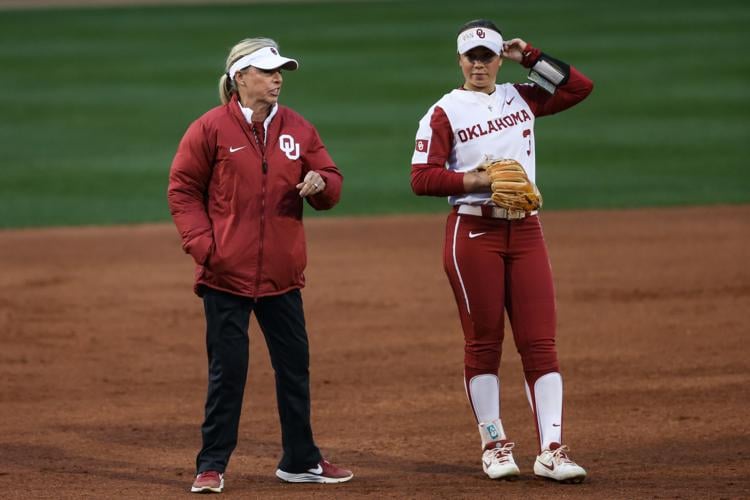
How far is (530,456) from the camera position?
629cm

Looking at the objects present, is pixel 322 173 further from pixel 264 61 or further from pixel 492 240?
pixel 492 240

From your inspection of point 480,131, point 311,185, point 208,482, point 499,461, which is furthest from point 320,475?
point 480,131

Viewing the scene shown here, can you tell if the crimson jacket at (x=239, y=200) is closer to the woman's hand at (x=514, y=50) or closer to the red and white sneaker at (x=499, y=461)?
the woman's hand at (x=514, y=50)

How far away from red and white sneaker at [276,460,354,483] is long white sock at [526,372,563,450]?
2.84 ft

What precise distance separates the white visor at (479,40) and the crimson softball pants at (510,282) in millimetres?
715

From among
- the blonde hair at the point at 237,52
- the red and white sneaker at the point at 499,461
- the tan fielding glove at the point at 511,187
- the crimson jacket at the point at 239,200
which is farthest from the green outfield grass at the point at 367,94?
the tan fielding glove at the point at 511,187

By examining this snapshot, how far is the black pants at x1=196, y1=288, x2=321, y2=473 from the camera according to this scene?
18.5 feet

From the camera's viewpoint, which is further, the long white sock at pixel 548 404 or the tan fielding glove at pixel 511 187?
the long white sock at pixel 548 404

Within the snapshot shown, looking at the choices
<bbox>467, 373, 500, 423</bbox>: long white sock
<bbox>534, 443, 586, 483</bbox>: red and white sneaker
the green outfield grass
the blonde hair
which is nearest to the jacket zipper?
the blonde hair

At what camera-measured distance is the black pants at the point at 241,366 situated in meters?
5.62

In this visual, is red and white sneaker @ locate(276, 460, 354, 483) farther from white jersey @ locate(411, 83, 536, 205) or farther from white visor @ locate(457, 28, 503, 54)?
white visor @ locate(457, 28, 503, 54)

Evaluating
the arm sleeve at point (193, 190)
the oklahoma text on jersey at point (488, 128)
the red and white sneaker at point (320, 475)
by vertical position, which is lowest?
the red and white sneaker at point (320, 475)

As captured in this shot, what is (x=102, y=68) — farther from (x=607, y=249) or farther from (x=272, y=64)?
(x=272, y=64)

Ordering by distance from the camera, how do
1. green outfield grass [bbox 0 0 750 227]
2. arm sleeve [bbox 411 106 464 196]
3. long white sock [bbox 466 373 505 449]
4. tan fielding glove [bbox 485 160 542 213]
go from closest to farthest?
tan fielding glove [bbox 485 160 542 213]
arm sleeve [bbox 411 106 464 196]
long white sock [bbox 466 373 505 449]
green outfield grass [bbox 0 0 750 227]
